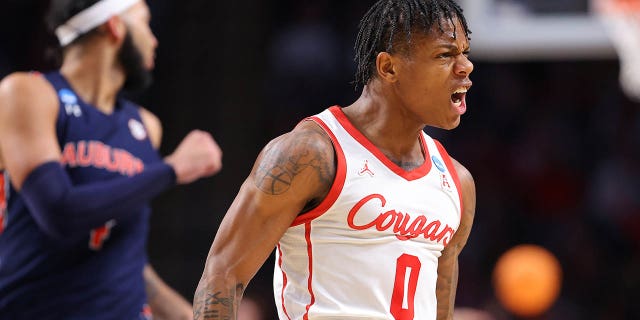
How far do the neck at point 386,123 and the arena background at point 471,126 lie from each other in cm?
581

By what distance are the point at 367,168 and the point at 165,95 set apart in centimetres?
688

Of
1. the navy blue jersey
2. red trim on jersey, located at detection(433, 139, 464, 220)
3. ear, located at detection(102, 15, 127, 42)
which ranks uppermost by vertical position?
red trim on jersey, located at detection(433, 139, 464, 220)

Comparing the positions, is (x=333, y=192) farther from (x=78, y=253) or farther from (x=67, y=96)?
(x=67, y=96)

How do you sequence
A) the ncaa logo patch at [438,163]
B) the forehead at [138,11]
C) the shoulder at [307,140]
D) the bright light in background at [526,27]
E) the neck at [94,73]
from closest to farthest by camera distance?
the shoulder at [307,140] < the ncaa logo patch at [438,163] < the neck at [94,73] < the forehead at [138,11] < the bright light in background at [526,27]

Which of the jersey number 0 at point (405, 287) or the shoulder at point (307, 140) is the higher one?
the shoulder at point (307, 140)

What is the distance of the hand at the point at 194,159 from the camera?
4320mm

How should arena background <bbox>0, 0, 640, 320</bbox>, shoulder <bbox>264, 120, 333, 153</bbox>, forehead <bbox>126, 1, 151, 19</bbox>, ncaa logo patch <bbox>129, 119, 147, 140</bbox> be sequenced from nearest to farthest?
shoulder <bbox>264, 120, 333, 153</bbox> < ncaa logo patch <bbox>129, 119, 147, 140</bbox> < forehead <bbox>126, 1, 151, 19</bbox> < arena background <bbox>0, 0, 640, 320</bbox>

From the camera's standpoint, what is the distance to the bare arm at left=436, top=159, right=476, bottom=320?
3564mm

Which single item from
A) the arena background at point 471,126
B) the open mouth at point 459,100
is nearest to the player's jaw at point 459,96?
the open mouth at point 459,100

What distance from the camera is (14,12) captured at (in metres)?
10.5

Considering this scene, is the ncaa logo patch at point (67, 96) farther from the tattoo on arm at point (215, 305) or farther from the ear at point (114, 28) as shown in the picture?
the tattoo on arm at point (215, 305)

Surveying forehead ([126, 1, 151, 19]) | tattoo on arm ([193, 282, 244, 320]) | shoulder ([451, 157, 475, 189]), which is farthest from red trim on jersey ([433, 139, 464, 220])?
forehead ([126, 1, 151, 19])

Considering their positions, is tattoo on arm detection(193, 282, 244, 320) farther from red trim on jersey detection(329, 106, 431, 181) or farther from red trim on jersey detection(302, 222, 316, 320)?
red trim on jersey detection(329, 106, 431, 181)

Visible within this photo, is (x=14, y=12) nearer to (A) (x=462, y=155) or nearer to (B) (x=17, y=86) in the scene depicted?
(A) (x=462, y=155)
